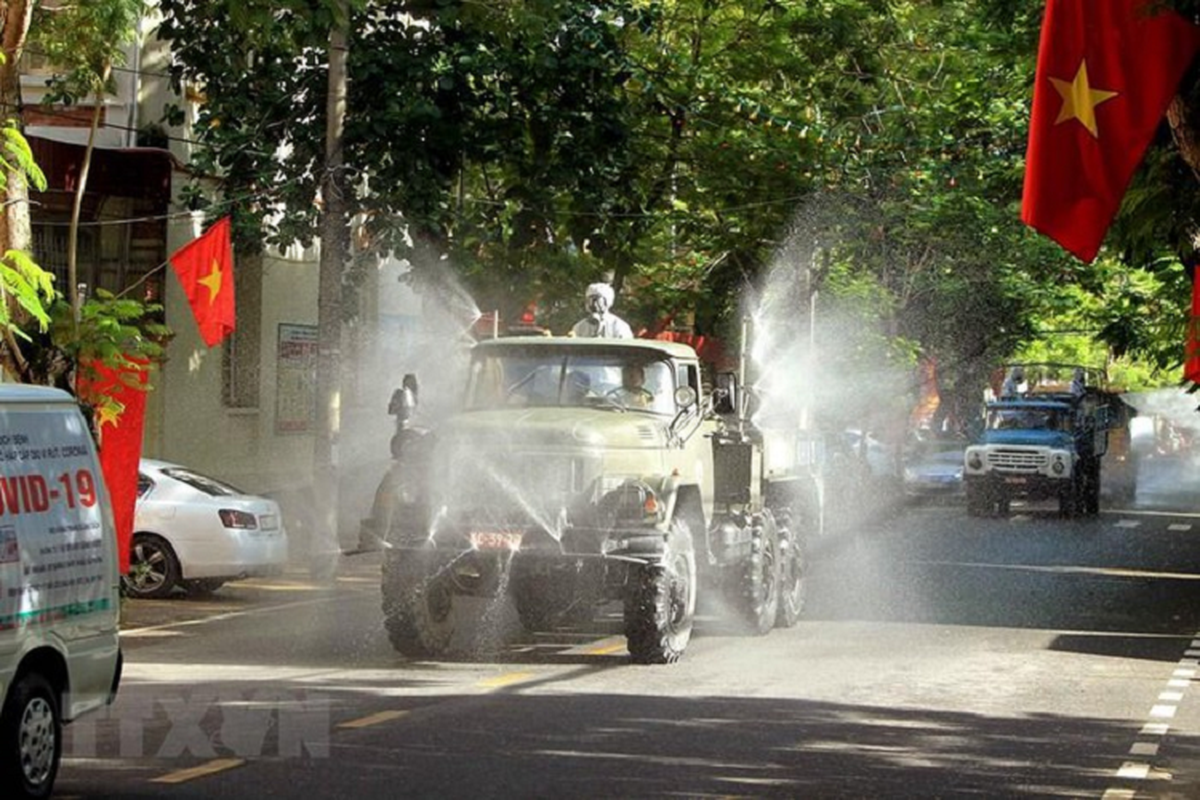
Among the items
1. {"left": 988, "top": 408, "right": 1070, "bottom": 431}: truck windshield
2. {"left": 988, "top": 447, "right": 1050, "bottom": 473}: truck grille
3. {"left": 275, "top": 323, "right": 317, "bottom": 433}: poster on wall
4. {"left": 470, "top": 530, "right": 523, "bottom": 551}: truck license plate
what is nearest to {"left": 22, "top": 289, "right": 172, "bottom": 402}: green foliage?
{"left": 470, "top": 530, "right": 523, "bottom": 551}: truck license plate

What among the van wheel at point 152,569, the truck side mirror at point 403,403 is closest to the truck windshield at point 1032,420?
the van wheel at point 152,569

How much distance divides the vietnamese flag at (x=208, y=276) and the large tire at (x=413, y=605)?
8.12 metres

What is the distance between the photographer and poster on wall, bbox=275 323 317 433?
3694cm

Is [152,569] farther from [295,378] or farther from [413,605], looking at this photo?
[295,378]

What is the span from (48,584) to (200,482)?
1355 centimetres

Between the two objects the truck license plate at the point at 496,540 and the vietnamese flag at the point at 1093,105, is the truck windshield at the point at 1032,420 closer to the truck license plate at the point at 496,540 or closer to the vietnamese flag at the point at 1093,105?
the truck license plate at the point at 496,540

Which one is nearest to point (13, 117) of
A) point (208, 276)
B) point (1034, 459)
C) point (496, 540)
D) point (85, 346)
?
point (85, 346)

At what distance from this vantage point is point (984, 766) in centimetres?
1332

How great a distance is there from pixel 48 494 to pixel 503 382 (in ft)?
28.2

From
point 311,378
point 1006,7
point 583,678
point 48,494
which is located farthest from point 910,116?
point 48,494

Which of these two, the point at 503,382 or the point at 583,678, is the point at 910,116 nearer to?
the point at 503,382

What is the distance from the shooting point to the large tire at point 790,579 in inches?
865

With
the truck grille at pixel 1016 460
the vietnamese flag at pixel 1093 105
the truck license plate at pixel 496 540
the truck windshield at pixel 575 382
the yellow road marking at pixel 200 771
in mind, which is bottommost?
the yellow road marking at pixel 200 771

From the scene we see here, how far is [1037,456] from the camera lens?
1857 inches
